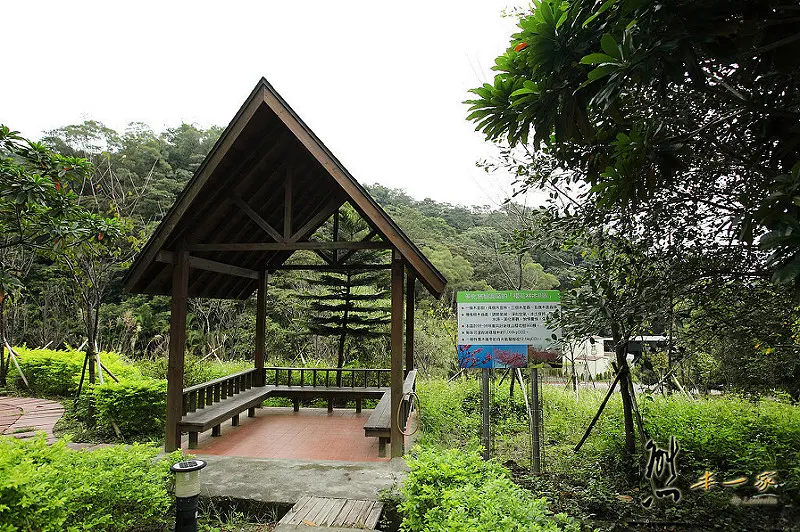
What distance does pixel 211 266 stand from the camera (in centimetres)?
620

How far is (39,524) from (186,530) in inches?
35.1

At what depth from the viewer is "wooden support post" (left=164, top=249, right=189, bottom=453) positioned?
5359 millimetres

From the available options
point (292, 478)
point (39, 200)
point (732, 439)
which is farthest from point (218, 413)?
point (732, 439)

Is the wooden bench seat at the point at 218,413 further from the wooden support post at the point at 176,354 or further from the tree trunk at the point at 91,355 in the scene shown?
the tree trunk at the point at 91,355

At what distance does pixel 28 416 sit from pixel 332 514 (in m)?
7.44

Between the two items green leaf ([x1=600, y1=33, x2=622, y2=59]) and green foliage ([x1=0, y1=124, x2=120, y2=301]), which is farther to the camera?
green foliage ([x1=0, y1=124, x2=120, y2=301])

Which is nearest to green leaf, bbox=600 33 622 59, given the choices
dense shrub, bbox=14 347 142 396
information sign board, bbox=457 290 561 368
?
information sign board, bbox=457 290 561 368

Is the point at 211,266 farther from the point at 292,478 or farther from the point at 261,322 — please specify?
the point at 292,478

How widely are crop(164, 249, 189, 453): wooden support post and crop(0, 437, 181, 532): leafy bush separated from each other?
1420 millimetres

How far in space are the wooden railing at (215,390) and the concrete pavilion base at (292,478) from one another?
2.72ft

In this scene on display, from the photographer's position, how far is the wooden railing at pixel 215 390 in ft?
19.2

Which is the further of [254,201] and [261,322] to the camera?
[261,322]

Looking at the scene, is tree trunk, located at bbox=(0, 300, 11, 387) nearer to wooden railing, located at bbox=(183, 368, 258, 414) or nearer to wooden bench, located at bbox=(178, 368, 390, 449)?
wooden bench, located at bbox=(178, 368, 390, 449)

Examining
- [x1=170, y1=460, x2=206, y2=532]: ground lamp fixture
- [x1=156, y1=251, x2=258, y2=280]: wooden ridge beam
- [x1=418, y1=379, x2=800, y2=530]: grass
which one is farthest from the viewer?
[x1=156, y1=251, x2=258, y2=280]: wooden ridge beam
